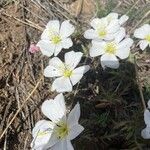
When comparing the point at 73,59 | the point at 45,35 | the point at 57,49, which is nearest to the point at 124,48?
the point at 73,59

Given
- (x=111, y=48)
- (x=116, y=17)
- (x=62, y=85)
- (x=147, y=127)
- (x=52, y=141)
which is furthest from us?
(x=116, y=17)

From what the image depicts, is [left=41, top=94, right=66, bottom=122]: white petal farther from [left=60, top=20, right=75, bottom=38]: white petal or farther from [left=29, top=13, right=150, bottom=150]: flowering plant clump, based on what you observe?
[left=60, top=20, right=75, bottom=38]: white petal

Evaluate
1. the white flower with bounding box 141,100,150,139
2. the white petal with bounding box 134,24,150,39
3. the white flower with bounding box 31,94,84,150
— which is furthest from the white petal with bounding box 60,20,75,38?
the white flower with bounding box 141,100,150,139

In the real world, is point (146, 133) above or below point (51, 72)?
below

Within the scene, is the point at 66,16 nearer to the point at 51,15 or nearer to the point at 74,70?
the point at 51,15

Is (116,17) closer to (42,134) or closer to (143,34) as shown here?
(143,34)

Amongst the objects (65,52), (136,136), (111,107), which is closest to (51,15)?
(65,52)
